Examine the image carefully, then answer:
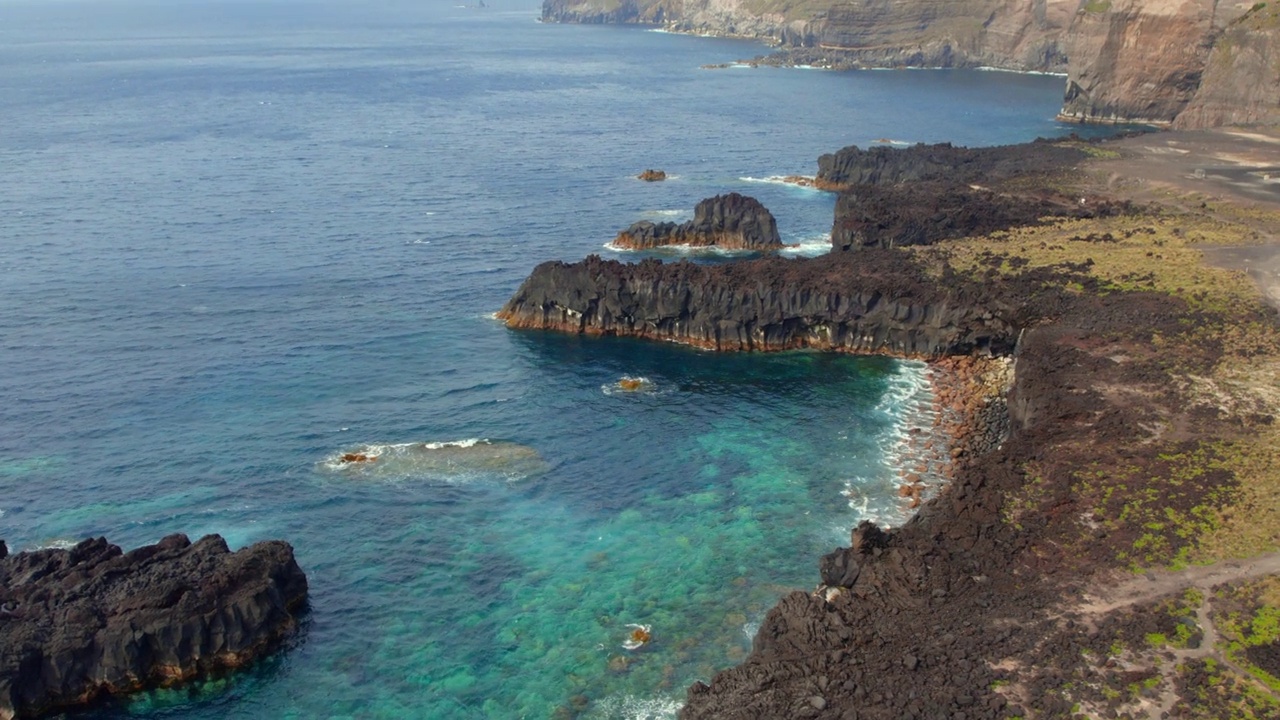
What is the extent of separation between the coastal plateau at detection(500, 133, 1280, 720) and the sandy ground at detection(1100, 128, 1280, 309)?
5.67 ft

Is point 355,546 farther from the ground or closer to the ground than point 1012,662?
closer to the ground

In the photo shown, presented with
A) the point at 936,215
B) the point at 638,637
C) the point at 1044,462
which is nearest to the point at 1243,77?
the point at 936,215

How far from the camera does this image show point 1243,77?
177875 mm

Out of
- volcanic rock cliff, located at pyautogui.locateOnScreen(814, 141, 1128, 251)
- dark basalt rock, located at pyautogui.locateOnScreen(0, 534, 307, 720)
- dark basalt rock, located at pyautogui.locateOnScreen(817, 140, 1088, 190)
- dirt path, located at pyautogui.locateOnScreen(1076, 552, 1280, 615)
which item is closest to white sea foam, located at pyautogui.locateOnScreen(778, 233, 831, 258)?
volcanic rock cliff, located at pyautogui.locateOnScreen(814, 141, 1128, 251)

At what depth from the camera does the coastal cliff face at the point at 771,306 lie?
95.2 metres

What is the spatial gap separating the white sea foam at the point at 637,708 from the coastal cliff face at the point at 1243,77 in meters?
163

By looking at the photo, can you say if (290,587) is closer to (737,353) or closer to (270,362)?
(270,362)

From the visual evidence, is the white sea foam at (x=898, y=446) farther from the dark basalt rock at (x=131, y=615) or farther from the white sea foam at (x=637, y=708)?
the dark basalt rock at (x=131, y=615)

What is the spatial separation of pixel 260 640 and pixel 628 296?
52.4 meters

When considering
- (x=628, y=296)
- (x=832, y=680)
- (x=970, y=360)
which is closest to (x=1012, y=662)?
(x=832, y=680)

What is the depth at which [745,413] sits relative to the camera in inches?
3366

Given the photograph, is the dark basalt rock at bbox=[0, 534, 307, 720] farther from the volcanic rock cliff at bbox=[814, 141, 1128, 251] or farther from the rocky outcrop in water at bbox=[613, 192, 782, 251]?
the volcanic rock cliff at bbox=[814, 141, 1128, 251]

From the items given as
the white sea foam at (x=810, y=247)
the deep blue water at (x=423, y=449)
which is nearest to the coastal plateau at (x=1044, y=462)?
the white sea foam at (x=810, y=247)

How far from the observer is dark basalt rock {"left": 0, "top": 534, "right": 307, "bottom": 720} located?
5281cm
